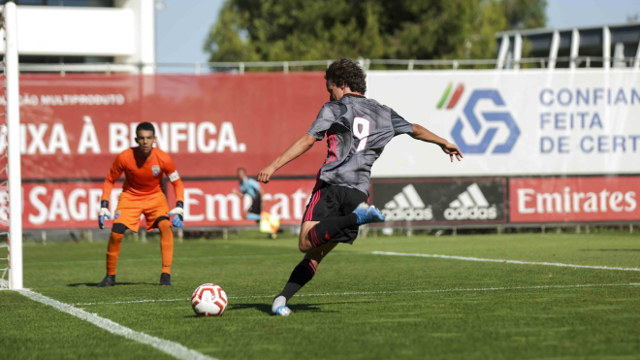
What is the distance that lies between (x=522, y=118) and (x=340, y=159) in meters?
18.8

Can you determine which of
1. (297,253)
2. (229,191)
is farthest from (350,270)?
(229,191)

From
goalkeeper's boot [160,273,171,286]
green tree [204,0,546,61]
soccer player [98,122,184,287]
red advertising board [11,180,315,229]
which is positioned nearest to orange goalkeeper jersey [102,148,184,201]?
soccer player [98,122,184,287]

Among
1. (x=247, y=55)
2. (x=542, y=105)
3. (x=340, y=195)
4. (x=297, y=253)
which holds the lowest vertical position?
(x=297, y=253)

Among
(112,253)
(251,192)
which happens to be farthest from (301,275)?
(251,192)

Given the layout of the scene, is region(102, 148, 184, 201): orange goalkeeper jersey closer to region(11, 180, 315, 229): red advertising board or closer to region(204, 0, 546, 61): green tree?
region(11, 180, 315, 229): red advertising board

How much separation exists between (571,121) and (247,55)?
23.2 m

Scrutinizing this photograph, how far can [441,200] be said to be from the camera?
26078mm

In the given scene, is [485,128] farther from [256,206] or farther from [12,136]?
[12,136]

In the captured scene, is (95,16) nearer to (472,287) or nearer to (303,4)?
(303,4)

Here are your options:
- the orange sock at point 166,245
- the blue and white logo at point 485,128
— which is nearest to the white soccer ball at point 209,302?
the orange sock at point 166,245

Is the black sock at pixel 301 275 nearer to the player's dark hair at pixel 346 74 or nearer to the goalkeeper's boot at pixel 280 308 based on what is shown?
the goalkeeper's boot at pixel 280 308

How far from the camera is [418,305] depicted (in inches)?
370

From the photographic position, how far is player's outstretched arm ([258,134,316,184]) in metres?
8.07

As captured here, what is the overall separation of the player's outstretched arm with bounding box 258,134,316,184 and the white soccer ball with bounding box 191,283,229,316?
1277mm
